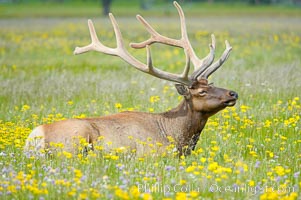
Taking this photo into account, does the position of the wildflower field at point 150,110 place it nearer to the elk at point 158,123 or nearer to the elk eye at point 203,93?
the elk at point 158,123

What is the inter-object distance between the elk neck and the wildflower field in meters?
0.20

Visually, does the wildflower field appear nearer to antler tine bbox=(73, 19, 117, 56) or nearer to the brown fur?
the brown fur

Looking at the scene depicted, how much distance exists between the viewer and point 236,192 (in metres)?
5.68

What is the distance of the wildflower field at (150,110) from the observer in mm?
5710

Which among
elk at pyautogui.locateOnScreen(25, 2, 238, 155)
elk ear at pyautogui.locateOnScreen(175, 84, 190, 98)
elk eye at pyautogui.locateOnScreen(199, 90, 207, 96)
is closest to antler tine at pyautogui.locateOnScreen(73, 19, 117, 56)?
elk at pyautogui.locateOnScreen(25, 2, 238, 155)

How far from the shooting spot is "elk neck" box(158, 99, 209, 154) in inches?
317

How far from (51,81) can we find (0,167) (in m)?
7.14

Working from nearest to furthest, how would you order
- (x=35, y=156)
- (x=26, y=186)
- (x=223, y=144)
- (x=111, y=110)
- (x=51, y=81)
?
(x=26, y=186)
(x=35, y=156)
(x=223, y=144)
(x=111, y=110)
(x=51, y=81)

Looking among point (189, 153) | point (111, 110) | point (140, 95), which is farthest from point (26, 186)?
point (140, 95)

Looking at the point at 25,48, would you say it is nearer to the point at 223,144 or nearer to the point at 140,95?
the point at 140,95

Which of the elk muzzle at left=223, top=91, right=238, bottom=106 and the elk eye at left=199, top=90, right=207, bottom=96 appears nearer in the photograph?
the elk muzzle at left=223, top=91, right=238, bottom=106

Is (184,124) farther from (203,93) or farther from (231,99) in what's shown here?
(231,99)

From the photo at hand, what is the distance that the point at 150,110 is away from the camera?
31.6 ft

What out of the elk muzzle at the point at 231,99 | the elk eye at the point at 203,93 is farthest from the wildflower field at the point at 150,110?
the elk eye at the point at 203,93
